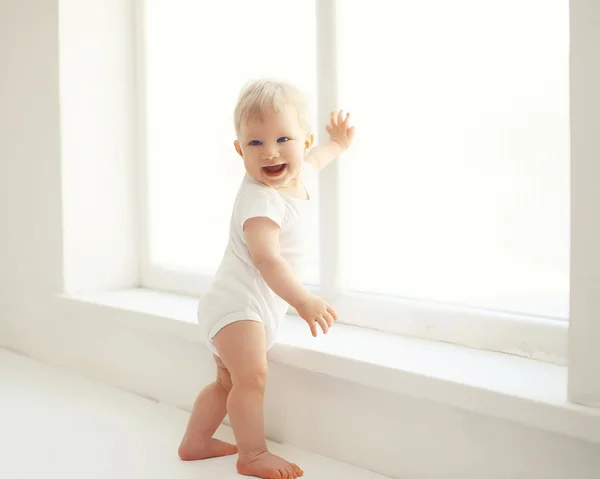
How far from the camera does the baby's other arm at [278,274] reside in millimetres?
993

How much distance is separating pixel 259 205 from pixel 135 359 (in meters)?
0.63

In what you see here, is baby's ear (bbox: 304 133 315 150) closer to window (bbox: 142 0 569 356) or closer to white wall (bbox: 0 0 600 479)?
window (bbox: 142 0 569 356)

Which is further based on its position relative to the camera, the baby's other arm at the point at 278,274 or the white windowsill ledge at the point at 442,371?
the baby's other arm at the point at 278,274

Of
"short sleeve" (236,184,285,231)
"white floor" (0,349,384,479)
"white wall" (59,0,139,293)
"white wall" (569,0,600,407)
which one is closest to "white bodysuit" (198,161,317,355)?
"short sleeve" (236,184,285,231)

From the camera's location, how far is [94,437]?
126 centimetres

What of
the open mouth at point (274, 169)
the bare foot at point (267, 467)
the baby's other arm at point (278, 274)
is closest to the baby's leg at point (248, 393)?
the bare foot at point (267, 467)

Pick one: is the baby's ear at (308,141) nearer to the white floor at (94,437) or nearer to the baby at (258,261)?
the baby at (258,261)

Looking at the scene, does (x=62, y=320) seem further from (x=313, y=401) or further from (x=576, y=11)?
(x=576, y=11)

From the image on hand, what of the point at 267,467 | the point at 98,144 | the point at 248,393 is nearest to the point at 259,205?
the point at 248,393

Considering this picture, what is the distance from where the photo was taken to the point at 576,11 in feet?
2.66

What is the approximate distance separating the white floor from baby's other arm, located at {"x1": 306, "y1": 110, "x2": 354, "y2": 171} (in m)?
0.50

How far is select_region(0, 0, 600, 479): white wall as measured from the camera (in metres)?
0.96

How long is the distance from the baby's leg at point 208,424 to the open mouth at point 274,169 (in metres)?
0.34

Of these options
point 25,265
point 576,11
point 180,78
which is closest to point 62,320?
point 25,265
